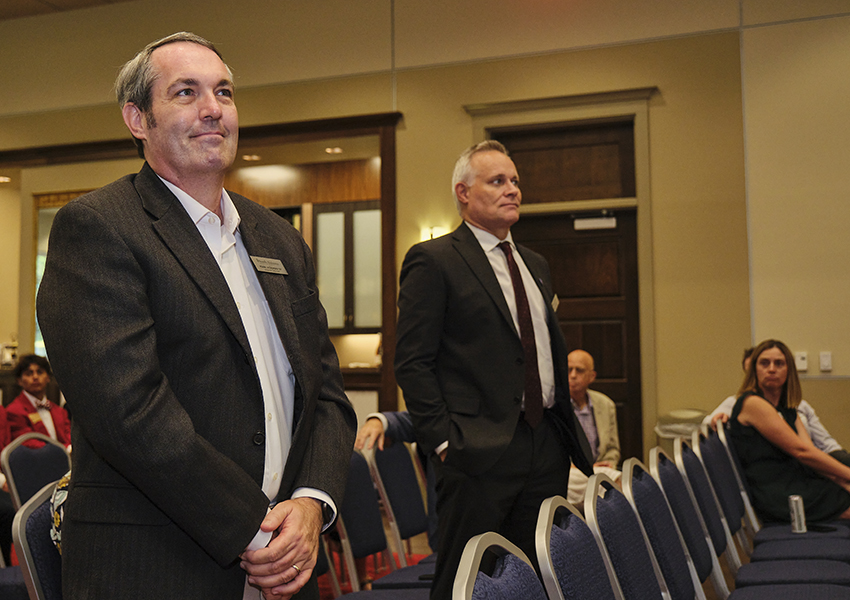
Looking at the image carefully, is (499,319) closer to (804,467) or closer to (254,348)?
(254,348)

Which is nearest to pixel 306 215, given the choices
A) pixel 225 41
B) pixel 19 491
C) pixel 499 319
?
pixel 225 41

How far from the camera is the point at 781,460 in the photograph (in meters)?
3.87

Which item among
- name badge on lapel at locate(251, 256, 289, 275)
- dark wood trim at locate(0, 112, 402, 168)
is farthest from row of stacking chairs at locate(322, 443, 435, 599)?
dark wood trim at locate(0, 112, 402, 168)

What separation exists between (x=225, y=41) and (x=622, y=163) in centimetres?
370

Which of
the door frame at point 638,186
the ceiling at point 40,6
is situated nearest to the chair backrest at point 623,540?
the door frame at point 638,186

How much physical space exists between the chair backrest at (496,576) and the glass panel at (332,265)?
24.7 feet

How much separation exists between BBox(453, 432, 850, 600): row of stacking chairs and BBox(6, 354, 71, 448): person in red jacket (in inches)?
164

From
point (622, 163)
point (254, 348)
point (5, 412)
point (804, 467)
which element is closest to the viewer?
point (254, 348)

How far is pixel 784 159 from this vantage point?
19.5 feet

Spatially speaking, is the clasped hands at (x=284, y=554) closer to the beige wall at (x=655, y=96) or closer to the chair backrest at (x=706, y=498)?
the chair backrest at (x=706, y=498)

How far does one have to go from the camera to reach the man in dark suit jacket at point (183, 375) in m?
1.21

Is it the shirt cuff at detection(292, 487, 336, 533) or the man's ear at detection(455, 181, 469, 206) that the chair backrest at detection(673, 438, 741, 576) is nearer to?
the man's ear at detection(455, 181, 469, 206)

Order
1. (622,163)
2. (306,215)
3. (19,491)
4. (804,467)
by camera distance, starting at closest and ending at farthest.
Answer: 1. (19,491)
2. (804,467)
3. (622,163)
4. (306,215)

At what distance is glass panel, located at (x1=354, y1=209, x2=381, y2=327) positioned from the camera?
8.66 m
